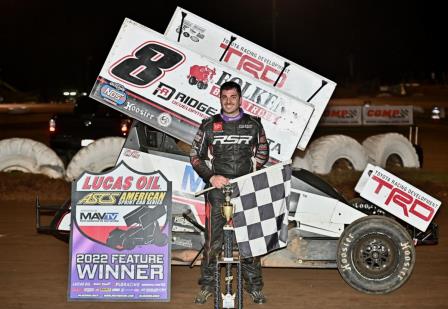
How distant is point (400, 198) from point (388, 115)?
23.1m

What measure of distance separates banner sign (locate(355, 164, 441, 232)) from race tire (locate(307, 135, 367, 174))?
6.44m

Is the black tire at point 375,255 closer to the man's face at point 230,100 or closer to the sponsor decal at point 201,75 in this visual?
the man's face at point 230,100

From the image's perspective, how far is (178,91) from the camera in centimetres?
728

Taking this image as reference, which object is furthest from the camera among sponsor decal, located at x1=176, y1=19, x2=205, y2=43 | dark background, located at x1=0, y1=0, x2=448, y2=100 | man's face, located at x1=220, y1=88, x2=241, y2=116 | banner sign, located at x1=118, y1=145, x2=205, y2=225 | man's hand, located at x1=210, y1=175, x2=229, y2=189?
dark background, located at x1=0, y1=0, x2=448, y2=100

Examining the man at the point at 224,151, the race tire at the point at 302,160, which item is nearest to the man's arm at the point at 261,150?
the man at the point at 224,151

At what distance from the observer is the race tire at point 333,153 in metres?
13.5

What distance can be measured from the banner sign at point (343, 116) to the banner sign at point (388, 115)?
312mm

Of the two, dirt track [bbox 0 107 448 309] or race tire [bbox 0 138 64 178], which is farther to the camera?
race tire [bbox 0 138 64 178]

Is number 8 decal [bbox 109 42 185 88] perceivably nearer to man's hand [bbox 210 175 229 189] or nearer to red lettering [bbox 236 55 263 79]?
red lettering [bbox 236 55 263 79]

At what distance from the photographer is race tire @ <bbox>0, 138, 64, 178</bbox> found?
43.2ft

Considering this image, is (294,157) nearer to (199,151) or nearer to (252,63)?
(252,63)

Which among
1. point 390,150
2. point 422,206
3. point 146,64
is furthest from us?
point 390,150

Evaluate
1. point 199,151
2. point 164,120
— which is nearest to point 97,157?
point 164,120

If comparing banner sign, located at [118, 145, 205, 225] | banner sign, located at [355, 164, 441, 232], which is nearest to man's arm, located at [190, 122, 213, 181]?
banner sign, located at [118, 145, 205, 225]
